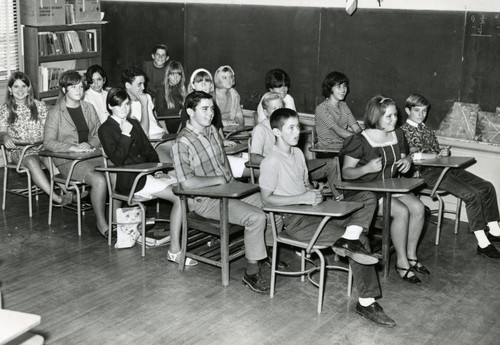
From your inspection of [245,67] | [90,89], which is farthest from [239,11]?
[90,89]

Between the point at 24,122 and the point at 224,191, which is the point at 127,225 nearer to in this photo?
the point at 224,191

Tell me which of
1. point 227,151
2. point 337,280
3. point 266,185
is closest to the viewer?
point 266,185

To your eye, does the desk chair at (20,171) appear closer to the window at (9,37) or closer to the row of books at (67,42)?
the window at (9,37)

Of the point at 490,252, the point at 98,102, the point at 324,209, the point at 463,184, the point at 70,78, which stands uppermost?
the point at 70,78

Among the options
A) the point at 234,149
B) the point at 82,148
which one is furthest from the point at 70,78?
the point at 234,149

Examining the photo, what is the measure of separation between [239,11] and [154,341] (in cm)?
480

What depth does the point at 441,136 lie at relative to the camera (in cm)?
667

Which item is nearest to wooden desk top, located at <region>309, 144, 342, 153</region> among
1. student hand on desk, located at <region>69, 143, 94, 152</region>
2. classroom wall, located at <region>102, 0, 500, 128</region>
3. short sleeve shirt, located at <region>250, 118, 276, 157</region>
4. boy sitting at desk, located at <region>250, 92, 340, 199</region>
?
boy sitting at desk, located at <region>250, 92, 340, 199</region>

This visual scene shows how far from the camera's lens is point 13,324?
249cm

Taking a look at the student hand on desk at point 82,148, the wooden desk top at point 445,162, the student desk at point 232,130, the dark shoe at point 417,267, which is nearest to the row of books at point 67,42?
the student desk at point 232,130

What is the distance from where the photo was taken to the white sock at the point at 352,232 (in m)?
4.38

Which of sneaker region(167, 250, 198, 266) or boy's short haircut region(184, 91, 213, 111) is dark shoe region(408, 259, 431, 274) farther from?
boy's short haircut region(184, 91, 213, 111)

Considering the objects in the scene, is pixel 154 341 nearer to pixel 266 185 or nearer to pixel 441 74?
pixel 266 185

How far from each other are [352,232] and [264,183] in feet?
2.10
